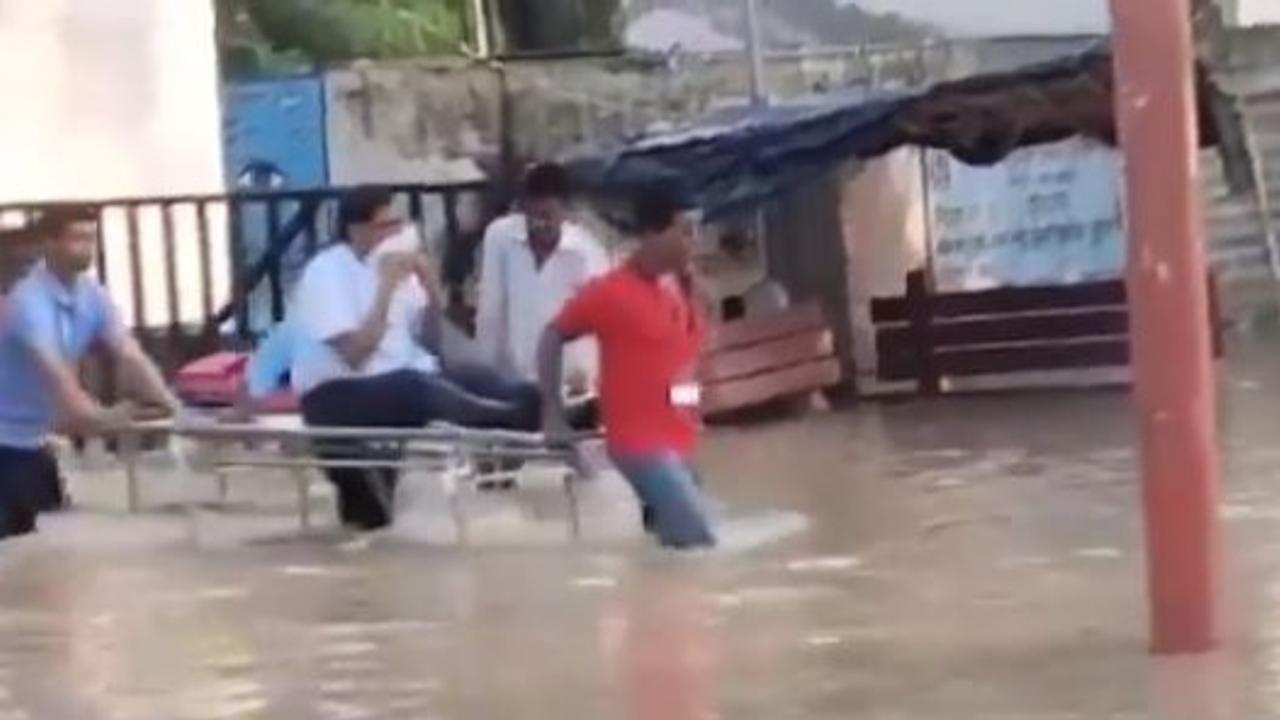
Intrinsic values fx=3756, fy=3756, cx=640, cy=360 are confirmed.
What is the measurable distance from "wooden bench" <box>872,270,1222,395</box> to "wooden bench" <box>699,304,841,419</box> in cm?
78

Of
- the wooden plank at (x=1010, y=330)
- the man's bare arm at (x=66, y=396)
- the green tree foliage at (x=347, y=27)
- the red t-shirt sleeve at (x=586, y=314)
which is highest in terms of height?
the green tree foliage at (x=347, y=27)

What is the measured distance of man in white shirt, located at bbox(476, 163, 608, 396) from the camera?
1752 cm

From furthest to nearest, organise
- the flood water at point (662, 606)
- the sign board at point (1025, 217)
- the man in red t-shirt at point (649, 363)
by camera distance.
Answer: the sign board at point (1025, 217)
the man in red t-shirt at point (649, 363)
the flood water at point (662, 606)

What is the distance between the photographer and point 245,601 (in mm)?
14234

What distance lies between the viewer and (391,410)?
16.4 m

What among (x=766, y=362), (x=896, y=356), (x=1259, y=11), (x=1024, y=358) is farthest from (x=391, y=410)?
(x=1259, y=11)

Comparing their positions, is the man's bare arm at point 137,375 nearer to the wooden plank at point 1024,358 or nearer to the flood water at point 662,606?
the flood water at point 662,606

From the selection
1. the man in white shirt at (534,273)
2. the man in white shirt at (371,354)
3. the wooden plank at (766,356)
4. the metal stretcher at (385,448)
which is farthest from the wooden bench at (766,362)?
the man in white shirt at (371,354)

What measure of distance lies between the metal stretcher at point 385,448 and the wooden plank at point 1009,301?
9343 millimetres

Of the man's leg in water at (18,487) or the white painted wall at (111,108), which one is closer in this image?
the man's leg in water at (18,487)

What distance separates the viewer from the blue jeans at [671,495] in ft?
49.7

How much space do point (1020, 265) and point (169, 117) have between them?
7.09 m

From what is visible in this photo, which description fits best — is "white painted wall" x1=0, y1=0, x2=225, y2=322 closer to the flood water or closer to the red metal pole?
the flood water

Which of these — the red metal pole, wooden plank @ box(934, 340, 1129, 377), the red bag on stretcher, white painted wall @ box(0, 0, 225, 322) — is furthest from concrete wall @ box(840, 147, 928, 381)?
the red metal pole
